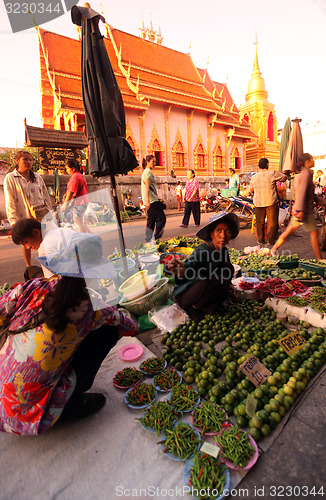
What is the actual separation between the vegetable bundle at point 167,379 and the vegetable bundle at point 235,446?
0.54m

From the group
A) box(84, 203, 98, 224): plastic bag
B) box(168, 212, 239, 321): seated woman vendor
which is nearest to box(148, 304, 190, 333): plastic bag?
box(168, 212, 239, 321): seated woman vendor

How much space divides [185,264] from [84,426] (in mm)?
1856

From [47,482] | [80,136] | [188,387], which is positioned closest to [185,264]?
[188,387]

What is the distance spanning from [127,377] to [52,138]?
12157 millimetres

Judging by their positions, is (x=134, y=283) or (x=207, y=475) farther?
(x=134, y=283)

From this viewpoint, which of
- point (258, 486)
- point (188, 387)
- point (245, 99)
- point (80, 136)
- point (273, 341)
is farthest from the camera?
point (245, 99)

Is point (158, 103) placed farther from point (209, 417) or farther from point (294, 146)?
point (209, 417)

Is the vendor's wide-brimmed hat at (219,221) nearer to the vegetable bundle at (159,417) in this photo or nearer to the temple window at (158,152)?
the vegetable bundle at (159,417)

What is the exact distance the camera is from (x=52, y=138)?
1148cm

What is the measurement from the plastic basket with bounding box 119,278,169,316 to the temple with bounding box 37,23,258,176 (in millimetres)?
14272

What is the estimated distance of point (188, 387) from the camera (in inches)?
75.7

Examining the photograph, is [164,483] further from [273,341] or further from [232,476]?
[273,341]

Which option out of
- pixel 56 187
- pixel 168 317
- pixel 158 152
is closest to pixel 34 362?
pixel 168 317

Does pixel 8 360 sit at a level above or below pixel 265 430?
above
